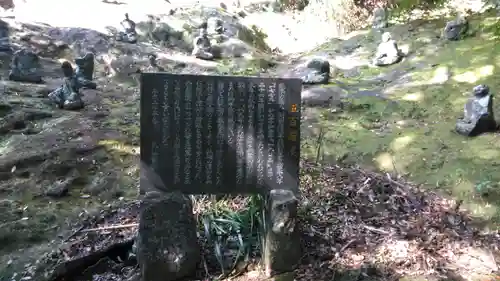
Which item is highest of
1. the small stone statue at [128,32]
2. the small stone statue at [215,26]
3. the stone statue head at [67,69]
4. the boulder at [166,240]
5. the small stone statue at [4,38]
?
the small stone statue at [215,26]

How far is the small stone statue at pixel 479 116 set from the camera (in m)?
5.78

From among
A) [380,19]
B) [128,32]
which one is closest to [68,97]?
[128,32]

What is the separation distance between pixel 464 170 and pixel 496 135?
101 centimetres

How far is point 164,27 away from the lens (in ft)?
43.7

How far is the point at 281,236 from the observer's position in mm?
3629

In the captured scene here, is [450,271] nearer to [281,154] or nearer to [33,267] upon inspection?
[281,154]

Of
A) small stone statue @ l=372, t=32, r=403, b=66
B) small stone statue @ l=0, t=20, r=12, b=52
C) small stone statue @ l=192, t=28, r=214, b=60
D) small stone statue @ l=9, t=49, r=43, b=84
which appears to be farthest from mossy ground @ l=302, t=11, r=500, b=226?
small stone statue @ l=0, t=20, r=12, b=52

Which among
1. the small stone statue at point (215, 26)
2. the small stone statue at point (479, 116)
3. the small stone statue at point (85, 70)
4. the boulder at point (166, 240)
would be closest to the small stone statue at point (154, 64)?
the small stone statue at point (85, 70)

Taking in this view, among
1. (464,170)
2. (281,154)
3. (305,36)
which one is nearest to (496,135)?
(464,170)

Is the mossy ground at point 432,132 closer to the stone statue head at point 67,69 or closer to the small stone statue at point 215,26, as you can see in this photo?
the stone statue head at point 67,69

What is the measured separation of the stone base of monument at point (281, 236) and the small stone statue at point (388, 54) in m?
7.43

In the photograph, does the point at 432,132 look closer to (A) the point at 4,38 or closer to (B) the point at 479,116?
(B) the point at 479,116

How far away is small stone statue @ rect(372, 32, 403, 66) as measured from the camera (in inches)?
397

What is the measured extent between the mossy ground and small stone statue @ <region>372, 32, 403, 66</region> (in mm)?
323
